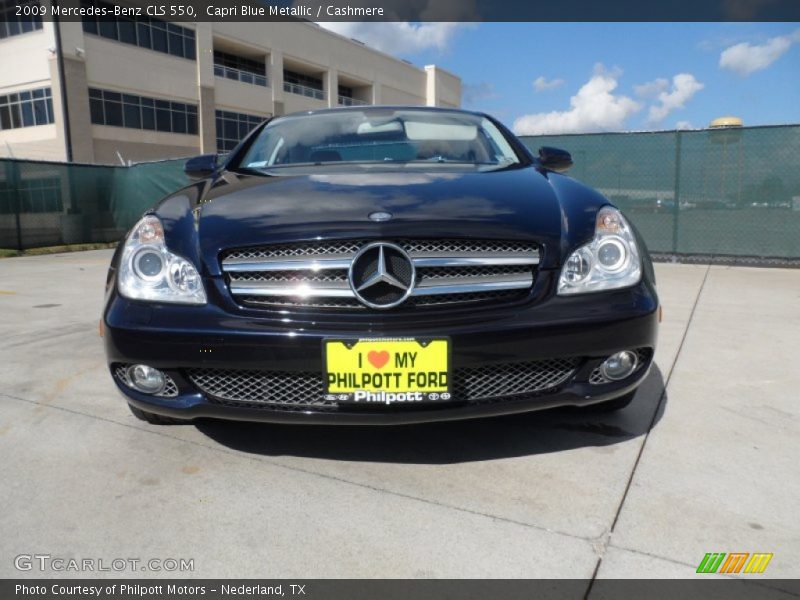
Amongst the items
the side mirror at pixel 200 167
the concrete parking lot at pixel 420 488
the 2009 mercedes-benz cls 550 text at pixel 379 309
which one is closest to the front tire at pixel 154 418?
the concrete parking lot at pixel 420 488

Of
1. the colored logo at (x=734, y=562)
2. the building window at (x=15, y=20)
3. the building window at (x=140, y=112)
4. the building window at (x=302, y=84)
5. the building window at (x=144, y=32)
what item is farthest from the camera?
the building window at (x=302, y=84)

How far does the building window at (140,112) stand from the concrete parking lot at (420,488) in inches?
1036

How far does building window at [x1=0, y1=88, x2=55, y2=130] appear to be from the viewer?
24750mm

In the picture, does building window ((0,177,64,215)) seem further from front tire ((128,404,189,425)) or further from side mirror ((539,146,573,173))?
side mirror ((539,146,573,173))

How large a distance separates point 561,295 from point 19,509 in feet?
5.78

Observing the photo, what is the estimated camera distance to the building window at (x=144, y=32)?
974 inches

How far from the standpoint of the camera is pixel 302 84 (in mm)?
39906

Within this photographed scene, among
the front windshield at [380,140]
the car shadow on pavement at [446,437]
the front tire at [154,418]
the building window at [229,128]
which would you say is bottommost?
the car shadow on pavement at [446,437]

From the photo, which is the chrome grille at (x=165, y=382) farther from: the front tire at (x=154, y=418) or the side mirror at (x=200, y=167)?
the side mirror at (x=200, y=167)

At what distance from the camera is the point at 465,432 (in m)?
2.31

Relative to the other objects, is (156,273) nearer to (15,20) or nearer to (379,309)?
(379,309)

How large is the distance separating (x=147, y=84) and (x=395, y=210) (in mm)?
29412

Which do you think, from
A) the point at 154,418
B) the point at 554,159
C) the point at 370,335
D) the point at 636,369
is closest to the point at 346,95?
the point at 554,159

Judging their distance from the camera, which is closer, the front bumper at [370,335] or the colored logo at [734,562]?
the colored logo at [734,562]
